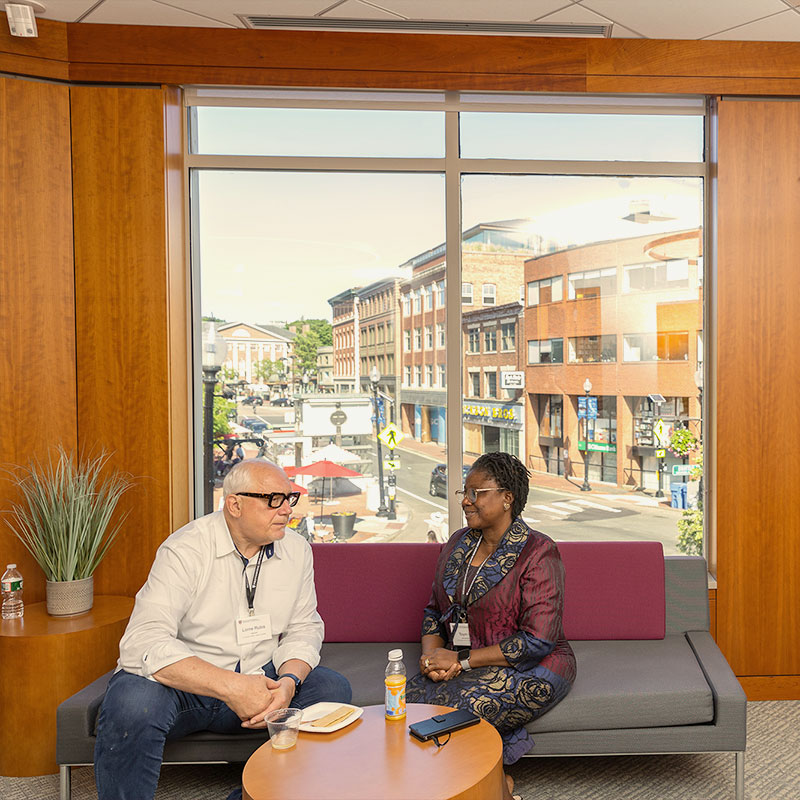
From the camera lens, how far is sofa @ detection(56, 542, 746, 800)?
2963 mm

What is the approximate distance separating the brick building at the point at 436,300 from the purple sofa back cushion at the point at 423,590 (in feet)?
2.87

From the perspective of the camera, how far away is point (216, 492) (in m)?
4.29

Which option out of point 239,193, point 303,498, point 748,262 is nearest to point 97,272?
point 239,193

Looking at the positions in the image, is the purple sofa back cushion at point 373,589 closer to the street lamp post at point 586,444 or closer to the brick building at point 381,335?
the brick building at point 381,335

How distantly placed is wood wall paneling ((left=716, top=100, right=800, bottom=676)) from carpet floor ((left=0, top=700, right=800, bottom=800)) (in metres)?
0.77

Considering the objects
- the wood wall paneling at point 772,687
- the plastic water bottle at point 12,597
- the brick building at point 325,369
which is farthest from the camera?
the brick building at point 325,369

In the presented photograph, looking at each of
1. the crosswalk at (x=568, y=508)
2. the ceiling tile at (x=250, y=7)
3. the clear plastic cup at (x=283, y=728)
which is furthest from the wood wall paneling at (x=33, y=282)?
the crosswalk at (x=568, y=508)

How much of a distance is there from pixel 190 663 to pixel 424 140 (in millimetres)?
2994

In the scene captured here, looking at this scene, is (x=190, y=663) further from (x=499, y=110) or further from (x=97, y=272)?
(x=499, y=110)

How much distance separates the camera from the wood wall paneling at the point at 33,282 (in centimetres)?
377

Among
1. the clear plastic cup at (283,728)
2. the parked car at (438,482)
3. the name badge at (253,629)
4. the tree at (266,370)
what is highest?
the tree at (266,370)

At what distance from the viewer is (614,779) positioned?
3.18 meters

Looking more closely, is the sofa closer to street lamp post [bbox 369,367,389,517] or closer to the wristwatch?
the wristwatch

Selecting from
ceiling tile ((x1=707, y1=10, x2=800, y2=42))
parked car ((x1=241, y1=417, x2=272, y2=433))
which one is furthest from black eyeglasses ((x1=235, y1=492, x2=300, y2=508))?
ceiling tile ((x1=707, y1=10, x2=800, y2=42))
